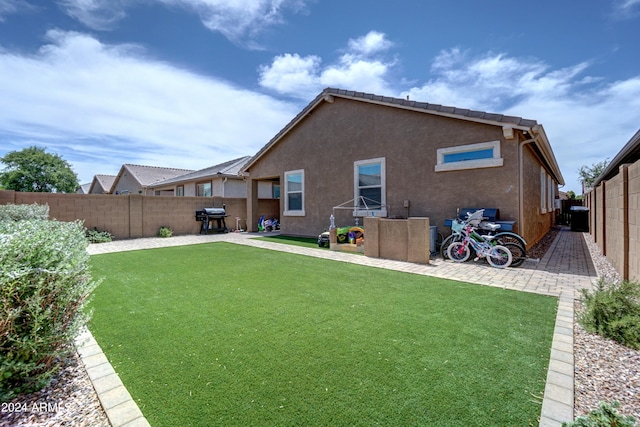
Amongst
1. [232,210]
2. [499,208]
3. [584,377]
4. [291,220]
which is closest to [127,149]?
[232,210]

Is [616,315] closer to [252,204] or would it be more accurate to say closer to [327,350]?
[327,350]

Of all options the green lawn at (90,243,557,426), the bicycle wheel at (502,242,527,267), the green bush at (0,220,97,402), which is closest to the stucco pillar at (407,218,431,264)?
the green lawn at (90,243,557,426)

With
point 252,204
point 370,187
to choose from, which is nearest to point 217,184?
point 252,204

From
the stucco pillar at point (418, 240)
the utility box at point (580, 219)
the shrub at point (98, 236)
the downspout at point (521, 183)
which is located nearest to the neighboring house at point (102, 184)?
the shrub at point (98, 236)

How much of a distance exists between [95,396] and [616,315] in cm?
528

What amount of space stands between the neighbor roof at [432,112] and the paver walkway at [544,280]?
3.33m

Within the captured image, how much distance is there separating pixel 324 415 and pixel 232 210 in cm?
1524

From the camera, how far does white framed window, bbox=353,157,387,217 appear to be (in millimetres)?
10000

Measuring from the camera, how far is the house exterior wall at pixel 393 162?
775cm

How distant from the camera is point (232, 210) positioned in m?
16.2

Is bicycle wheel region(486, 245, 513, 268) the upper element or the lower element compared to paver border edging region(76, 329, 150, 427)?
upper

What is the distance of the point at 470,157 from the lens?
26.6 feet

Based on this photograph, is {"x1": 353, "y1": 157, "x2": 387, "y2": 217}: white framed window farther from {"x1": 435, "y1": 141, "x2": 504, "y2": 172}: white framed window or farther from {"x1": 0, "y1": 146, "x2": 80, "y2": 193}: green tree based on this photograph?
{"x1": 0, "y1": 146, "x2": 80, "y2": 193}: green tree

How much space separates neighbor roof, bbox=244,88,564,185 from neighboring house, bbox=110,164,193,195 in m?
19.1
